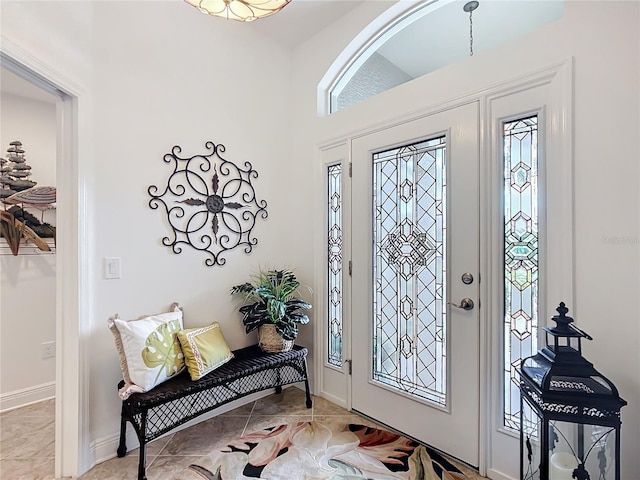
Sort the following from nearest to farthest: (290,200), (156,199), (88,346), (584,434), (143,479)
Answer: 1. (584,434)
2. (143,479)
3. (88,346)
4. (156,199)
5. (290,200)

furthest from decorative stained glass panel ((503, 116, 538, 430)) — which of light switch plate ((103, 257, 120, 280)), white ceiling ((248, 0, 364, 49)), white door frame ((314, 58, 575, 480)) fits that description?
light switch plate ((103, 257, 120, 280))

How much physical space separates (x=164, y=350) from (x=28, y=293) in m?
1.70

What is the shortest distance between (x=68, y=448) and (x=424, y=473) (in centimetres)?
195

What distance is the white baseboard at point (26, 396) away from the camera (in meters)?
2.38

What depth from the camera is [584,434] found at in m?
1.34

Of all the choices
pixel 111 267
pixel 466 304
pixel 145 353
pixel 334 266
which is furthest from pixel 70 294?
pixel 466 304

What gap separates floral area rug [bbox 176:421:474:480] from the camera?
167 cm

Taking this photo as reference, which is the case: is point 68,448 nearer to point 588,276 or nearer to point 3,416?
point 3,416

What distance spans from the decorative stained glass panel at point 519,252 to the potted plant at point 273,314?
1.31 metres

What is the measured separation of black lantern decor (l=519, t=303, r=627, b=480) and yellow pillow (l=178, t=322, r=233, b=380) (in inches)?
66.2

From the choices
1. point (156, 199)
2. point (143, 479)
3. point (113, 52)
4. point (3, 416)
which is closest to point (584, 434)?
point (143, 479)

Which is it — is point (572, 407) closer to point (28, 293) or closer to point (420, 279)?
point (420, 279)

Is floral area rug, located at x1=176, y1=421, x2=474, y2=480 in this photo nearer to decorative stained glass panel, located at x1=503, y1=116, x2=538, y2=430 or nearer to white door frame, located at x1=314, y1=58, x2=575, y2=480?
white door frame, located at x1=314, y1=58, x2=575, y2=480

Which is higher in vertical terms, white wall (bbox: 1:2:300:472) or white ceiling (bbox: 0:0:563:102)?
white ceiling (bbox: 0:0:563:102)
